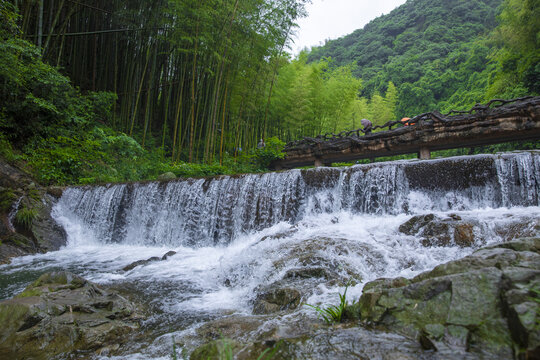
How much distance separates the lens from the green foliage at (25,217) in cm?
677

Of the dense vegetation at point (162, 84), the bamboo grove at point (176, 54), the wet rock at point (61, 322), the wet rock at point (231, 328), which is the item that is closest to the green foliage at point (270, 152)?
the dense vegetation at point (162, 84)

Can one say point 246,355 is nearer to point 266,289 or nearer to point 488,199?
point 266,289

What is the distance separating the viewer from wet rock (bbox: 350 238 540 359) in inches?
49.5

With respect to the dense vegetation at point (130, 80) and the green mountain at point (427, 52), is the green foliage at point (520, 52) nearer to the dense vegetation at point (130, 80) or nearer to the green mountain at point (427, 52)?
the green mountain at point (427, 52)

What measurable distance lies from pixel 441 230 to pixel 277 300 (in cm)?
235

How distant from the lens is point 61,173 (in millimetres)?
8898

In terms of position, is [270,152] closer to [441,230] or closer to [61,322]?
[441,230]

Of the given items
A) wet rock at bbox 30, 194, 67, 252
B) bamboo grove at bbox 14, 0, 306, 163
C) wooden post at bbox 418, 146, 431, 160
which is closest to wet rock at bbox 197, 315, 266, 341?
wet rock at bbox 30, 194, 67, 252

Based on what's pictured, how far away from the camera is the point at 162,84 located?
13.0 meters

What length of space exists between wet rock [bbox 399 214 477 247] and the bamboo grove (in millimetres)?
7504

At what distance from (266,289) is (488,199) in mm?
4288

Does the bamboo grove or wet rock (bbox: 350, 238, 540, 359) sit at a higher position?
the bamboo grove

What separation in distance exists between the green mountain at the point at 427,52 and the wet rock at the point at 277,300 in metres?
23.6

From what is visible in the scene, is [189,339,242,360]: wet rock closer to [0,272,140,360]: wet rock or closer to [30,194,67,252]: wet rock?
[0,272,140,360]: wet rock
